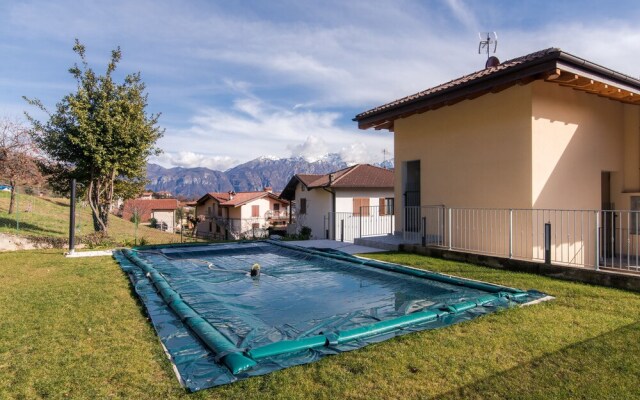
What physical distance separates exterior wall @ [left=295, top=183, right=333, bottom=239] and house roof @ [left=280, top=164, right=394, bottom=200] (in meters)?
0.68

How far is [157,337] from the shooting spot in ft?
12.5

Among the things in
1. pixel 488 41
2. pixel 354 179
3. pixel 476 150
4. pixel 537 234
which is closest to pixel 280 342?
pixel 537 234

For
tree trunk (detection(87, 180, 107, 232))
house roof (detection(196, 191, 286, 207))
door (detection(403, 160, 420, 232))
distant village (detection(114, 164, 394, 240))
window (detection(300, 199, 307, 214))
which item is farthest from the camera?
house roof (detection(196, 191, 286, 207))

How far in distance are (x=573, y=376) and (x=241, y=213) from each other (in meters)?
38.8

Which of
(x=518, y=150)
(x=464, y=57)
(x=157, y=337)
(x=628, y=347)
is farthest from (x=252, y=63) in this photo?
(x=628, y=347)

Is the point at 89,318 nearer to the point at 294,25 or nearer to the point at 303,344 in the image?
the point at 303,344

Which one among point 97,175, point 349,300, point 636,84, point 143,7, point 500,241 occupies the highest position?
point 143,7

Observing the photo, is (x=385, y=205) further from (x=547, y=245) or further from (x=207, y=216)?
(x=207, y=216)

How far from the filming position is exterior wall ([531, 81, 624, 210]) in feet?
27.2

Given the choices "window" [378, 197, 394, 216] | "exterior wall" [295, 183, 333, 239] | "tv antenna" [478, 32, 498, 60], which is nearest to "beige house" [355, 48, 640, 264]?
"tv antenna" [478, 32, 498, 60]

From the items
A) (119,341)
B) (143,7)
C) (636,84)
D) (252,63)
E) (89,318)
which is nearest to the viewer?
(119,341)

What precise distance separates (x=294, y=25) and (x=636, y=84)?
33.3 ft

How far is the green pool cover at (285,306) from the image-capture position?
330cm

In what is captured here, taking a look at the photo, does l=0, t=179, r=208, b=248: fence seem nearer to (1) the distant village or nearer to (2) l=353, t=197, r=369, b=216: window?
(1) the distant village
